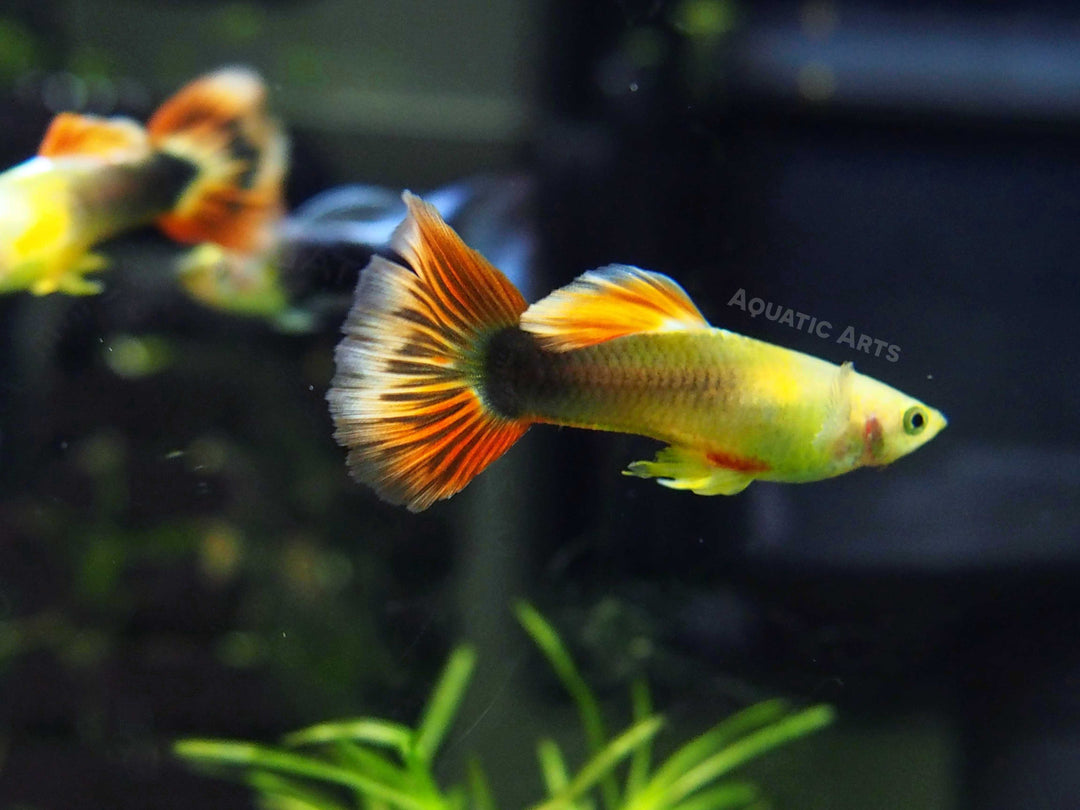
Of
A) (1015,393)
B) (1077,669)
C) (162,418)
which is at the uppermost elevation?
(1015,393)

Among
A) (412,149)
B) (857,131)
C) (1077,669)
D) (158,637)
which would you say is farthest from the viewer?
(158,637)

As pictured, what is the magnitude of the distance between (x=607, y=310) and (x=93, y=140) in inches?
31.5

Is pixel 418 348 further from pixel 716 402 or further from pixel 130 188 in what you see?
pixel 130 188

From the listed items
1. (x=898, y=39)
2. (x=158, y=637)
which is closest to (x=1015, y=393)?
(x=898, y=39)

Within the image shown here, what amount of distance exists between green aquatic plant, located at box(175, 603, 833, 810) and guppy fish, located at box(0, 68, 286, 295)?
0.82 metres

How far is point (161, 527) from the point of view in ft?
5.54

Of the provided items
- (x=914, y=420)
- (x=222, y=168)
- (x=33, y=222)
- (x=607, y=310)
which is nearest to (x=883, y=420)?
(x=914, y=420)

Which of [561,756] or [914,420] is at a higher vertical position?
[914,420]

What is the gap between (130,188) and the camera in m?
1.09

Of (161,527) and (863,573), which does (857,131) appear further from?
A: (161,527)

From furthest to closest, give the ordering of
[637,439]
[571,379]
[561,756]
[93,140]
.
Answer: [561,756] → [93,140] → [637,439] → [571,379]

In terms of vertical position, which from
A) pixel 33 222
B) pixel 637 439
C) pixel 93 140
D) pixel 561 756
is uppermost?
pixel 93 140

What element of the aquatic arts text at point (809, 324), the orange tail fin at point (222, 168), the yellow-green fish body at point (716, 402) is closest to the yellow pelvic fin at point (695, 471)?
the yellow-green fish body at point (716, 402)

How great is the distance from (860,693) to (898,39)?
1.10m
